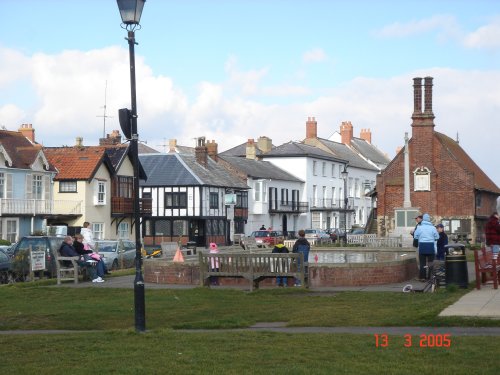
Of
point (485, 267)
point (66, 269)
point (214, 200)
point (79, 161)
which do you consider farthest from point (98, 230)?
point (485, 267)

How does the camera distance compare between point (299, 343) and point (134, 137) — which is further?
point (134, 137)

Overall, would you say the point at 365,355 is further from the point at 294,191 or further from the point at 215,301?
the point at 294,191

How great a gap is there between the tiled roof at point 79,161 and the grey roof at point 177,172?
30.0 feet

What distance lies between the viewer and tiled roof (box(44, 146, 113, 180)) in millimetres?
60822

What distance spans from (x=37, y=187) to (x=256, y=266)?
3882 centimetres

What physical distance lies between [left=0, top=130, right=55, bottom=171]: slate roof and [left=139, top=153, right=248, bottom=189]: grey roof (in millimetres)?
13856

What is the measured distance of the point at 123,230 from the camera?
66312mm

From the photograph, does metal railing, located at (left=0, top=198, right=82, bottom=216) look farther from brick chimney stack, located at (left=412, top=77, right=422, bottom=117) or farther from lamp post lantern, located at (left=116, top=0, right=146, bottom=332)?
lamp post lantern, located at (left=116, top=0, right=146, bottom=332)

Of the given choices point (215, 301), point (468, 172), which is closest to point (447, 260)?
point (215, 301)

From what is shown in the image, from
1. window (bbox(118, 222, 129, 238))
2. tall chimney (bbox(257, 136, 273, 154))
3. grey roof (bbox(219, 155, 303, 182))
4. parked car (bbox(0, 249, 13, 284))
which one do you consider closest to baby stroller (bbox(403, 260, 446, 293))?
parked car (bbox(0, 249, 13, 284))

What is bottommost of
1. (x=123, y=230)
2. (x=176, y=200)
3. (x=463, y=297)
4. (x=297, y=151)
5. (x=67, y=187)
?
(x=463, y=297)

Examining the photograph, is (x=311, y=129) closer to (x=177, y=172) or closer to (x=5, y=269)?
(x=177, y=172)

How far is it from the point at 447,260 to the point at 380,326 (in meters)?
6.35

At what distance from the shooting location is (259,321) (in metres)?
16.1
